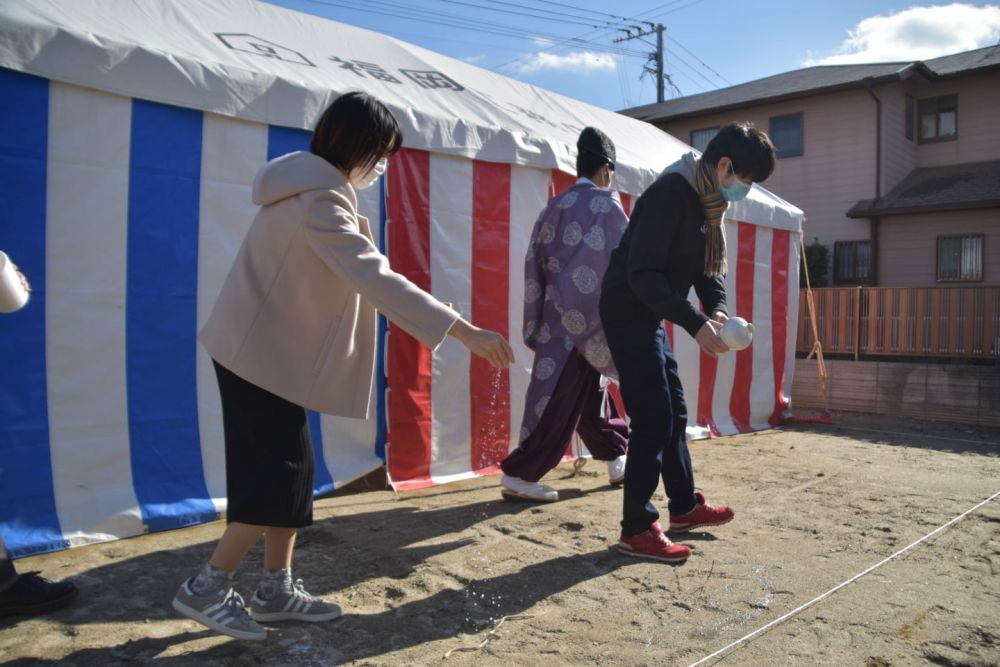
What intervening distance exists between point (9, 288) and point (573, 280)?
2.28 m

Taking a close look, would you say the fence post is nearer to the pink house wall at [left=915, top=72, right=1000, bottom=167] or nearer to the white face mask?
the pink house wall at [left=915, top=72, right=1000, bottom=167]

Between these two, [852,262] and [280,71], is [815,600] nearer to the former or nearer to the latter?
[280,71]

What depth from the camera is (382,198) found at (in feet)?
11.7

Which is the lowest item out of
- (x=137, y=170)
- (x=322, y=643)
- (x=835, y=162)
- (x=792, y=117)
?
(x=322, y=643)

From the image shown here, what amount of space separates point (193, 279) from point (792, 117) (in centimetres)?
1485

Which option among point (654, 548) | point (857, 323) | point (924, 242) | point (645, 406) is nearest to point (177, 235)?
point (645, 406)

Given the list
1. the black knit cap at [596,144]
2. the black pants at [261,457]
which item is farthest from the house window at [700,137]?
the black pants at [261,457]

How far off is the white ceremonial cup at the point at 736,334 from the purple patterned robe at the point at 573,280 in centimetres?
97

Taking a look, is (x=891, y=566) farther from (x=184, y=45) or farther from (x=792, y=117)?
(x=792, y=117)

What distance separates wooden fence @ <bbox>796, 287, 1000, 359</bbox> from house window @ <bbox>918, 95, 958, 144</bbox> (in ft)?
24.4

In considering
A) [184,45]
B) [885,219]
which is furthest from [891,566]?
[885,219]

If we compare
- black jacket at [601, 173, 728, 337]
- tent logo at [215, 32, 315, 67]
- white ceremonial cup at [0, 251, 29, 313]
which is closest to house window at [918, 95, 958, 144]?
black jacket at [601, 173, 728, 337]

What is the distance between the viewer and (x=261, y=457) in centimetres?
182

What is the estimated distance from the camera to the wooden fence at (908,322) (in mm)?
8258
